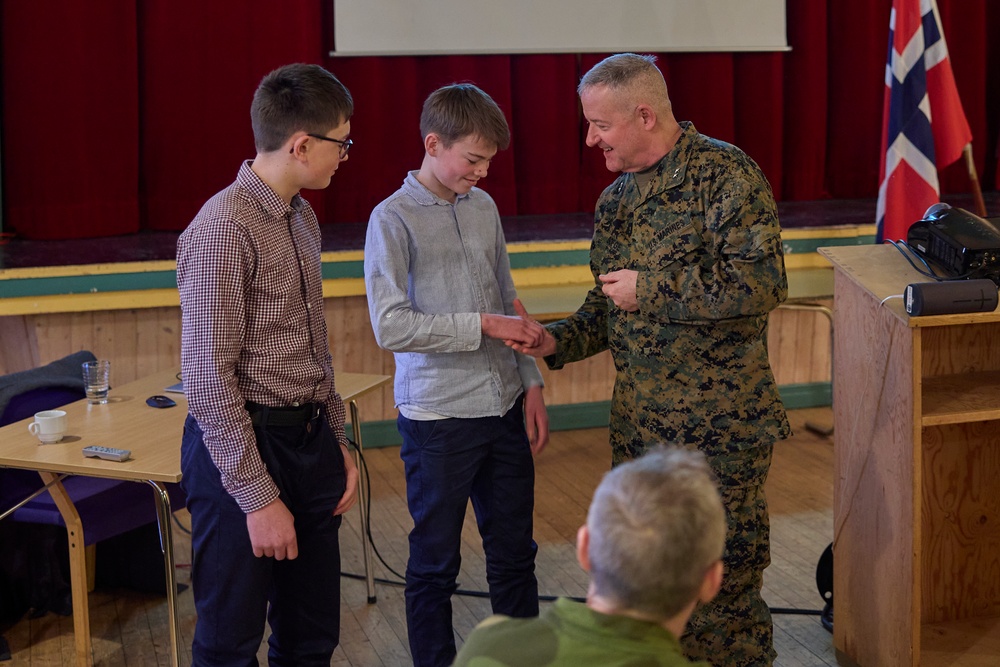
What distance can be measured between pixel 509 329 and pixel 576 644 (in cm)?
125

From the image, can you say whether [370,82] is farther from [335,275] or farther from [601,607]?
[601,607]

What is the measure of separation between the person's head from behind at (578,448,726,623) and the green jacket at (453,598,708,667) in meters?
0.02

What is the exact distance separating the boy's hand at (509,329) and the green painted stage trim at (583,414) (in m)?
2.34

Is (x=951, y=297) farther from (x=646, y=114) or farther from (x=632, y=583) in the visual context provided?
(x=632, y=583)

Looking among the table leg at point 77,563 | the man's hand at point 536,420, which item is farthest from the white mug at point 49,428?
the man's hand at point 536,420

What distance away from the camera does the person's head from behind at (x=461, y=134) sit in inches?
91.6

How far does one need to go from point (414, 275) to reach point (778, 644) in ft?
4.75

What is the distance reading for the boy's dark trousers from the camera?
78.0 inches

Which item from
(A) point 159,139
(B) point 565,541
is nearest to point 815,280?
(B) point 565,541

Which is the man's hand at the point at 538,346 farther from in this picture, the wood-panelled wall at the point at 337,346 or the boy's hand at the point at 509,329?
the wood-panelled wall at the point at 337,346

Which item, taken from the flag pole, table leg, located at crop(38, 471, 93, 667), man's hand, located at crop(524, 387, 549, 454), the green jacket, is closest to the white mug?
table leg, located at crop(38, 471, 93, 667)

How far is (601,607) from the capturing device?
1.23 meters

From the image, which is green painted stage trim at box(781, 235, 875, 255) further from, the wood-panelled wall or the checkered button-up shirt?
the checkered button-up shirt

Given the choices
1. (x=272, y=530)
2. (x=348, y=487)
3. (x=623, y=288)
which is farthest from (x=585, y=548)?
(x=623, y=288)
